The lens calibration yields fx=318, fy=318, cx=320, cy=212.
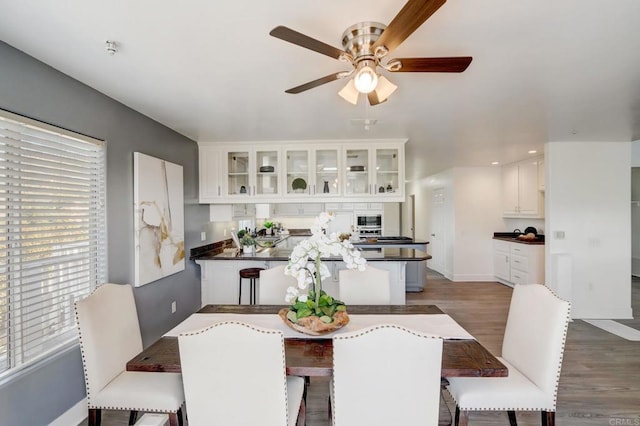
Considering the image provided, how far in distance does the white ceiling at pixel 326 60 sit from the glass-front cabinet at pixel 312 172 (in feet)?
2.41

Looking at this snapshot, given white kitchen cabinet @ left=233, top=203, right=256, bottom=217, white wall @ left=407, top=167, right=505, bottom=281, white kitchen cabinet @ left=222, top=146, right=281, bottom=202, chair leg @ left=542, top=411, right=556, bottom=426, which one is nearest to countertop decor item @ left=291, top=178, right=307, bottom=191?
white kitchen cabinet @ left=222, top=146, right=281, bottom=202

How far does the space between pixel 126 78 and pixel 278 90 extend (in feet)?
3.42

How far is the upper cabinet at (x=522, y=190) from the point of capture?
5.40 m

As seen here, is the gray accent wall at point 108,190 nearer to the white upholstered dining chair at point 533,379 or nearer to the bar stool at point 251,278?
the bar stool at point 251,278

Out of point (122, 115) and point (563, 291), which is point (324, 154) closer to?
point (122, 115)

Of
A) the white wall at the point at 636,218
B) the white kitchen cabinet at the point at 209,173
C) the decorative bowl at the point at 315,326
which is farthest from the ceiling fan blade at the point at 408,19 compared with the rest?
the white wall at the point at 636,218

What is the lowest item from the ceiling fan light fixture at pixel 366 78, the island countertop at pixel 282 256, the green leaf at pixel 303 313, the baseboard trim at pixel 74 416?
the baseboard trim at pixel 74 416

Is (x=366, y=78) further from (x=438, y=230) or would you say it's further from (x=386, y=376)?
Answer: (x=438, y=230)

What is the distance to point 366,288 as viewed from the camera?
103 inches

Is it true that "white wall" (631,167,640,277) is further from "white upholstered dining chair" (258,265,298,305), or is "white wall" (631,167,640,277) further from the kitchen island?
"white upholstered dining chair" (258,265,298,305)

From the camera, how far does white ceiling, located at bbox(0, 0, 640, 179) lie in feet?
4.83

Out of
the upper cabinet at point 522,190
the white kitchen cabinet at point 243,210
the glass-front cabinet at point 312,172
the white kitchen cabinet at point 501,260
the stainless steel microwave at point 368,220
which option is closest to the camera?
the glass-front cabinet at point 312,172

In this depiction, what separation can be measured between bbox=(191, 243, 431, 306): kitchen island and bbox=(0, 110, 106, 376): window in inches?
65.8

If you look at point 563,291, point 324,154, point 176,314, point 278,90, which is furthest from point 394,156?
point 176,314
